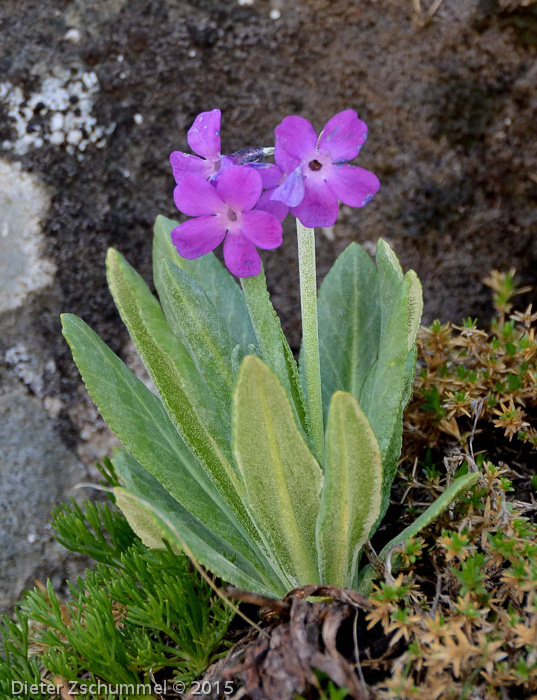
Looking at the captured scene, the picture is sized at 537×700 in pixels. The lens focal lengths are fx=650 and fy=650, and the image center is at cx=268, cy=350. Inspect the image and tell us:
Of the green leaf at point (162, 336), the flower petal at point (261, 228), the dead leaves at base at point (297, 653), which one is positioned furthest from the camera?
the green leaf at point (162, 336)

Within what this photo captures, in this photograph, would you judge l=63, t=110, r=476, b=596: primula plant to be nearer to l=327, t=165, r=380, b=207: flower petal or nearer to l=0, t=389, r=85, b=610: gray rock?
l=327, t=165, r=380, b=207: flower petal

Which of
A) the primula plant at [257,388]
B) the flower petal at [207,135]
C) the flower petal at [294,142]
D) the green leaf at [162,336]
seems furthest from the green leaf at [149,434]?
the flower petal at [294,142]

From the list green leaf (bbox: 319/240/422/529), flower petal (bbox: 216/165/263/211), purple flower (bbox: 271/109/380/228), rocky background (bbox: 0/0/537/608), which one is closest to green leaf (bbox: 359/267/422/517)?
green leaf (bbox: 319/240/422/529)

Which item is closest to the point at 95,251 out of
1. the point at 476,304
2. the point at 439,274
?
the point at 439,274

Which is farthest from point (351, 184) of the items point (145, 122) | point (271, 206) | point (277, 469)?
point (145, 122)

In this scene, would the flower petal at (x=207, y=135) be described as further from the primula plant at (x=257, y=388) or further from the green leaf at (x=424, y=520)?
the green leaf at (x=424, y=520)

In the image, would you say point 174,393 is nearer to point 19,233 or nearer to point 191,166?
point 191,166
